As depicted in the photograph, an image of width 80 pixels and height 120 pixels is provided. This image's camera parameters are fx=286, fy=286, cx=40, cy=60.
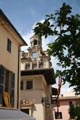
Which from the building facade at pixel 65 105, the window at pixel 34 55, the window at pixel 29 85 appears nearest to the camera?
the window at pixel 29 85

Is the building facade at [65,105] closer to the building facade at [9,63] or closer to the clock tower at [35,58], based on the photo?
the clock tower at [35,58]

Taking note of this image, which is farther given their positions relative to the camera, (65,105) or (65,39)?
(65,105)

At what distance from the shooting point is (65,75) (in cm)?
807

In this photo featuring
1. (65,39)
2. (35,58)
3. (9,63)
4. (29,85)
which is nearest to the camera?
(65,39)

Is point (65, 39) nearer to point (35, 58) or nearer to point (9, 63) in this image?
point (9, 63)

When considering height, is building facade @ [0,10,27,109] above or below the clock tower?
below

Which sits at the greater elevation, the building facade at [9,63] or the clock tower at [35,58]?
the clock tower at [35,58]

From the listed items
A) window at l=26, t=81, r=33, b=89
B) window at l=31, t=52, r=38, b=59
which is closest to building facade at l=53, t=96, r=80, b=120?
window at l=31, t=52, r=38, b=59

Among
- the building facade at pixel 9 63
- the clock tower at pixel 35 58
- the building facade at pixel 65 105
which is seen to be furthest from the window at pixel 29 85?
the building facade at pixel 65 105

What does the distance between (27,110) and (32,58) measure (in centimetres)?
2224

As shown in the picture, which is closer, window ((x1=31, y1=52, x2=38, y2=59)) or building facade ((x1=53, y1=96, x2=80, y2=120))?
window ((x1=31, y1=52, x2=38, y2=59))

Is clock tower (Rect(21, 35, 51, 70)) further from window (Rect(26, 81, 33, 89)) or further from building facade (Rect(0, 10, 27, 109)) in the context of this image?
building facade (Rect(0, 10, 27, 109))

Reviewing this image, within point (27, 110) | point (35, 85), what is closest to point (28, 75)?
point (35, 85)

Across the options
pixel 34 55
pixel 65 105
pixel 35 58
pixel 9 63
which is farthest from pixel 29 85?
pixel 65 105
